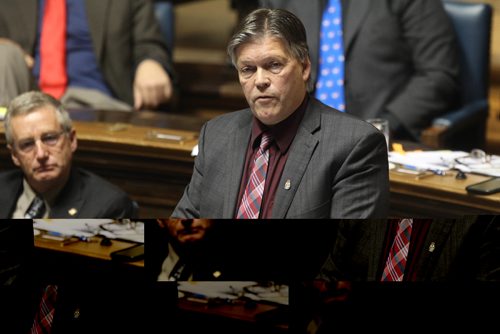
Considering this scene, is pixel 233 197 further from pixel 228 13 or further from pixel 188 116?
pixel 228 13

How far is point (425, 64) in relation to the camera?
3.55 metres

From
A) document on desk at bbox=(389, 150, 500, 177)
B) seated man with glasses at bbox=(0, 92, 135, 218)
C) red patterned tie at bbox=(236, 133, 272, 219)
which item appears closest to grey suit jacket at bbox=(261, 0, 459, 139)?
document on desk at bbox=(389, 150, 500, 177)

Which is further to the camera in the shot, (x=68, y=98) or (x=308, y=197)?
(x=68, y=98)

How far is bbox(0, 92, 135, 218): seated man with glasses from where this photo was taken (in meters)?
3.31

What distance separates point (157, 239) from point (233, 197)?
26cm

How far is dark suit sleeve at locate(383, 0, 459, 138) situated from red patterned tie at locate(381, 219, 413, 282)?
1.81 feet

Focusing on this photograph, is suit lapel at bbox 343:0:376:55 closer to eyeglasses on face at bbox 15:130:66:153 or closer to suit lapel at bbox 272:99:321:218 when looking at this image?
suit lapel at bbox 272:99:321:218

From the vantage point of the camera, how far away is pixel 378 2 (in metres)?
3.47

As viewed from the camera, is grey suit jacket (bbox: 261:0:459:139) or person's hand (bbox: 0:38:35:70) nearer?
grey suit jacket (bbox: 261:0:459:139)

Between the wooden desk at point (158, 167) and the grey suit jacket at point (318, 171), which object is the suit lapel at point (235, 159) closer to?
the grey suit jacket at point (318, 171)

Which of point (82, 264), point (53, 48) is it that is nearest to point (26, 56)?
point (53, 48)

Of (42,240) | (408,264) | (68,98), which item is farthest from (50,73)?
(408,264)

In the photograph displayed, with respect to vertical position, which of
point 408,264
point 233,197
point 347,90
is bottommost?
point 408,264

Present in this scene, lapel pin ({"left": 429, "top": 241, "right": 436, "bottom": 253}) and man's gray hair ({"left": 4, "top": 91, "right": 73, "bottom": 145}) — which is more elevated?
man's gray hair ({"left": 4, "top": 91, "right": 73, "bottom": 145})
